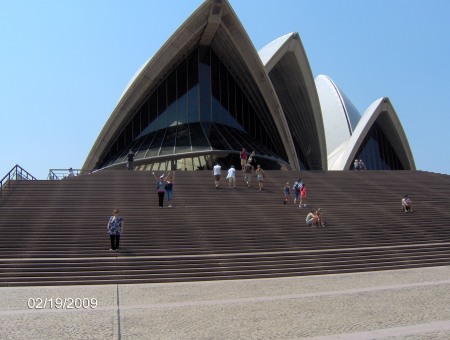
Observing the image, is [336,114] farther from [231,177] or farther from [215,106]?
[231,177]

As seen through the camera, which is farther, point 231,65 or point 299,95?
point 299,95

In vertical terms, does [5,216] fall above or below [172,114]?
below

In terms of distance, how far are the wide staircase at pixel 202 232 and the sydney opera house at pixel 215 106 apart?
12301 millimetres

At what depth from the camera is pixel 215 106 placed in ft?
122

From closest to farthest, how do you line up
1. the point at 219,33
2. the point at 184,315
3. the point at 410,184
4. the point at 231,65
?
the point at 184,315, the point at 410,184, the point at 219,33, the point at 231,65

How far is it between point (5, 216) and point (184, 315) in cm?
892

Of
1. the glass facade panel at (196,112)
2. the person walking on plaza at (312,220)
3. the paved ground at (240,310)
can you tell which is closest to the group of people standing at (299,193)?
the person walking on plaza at (312,220)

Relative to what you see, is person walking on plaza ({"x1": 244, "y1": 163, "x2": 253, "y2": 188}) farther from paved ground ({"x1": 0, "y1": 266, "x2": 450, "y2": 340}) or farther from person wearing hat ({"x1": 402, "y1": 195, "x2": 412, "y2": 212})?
paved ground ({"x1": 0, "y1": 266, "x2": 450, "y2": 340})

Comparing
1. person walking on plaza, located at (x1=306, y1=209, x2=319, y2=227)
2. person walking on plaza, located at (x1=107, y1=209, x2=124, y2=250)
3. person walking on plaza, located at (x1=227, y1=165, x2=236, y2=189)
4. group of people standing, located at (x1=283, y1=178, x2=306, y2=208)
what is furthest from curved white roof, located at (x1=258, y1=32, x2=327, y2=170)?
person walking on plaza, located at (x1=107, y1=209, x2=124, y2=250)

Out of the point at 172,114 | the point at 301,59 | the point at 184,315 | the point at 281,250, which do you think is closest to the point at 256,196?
the point at 281,250

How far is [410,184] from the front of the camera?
75.8ft

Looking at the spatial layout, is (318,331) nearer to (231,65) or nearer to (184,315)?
(184,315)

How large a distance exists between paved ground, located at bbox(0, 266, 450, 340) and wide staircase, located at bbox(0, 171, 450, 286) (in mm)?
914

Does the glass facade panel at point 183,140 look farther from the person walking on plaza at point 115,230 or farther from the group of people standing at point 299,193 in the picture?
the person walking on plaza at point 115,230
